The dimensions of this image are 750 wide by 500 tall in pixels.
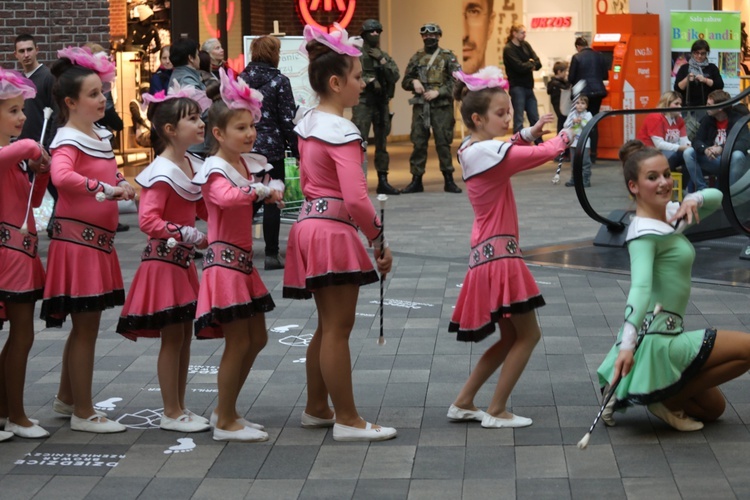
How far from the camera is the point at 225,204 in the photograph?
5.11 m

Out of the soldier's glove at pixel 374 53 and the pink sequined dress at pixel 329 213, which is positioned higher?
the soldier's glove at pixel 374 53

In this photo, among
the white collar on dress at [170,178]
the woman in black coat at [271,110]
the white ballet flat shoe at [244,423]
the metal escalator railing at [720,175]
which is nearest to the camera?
the white collar on dress at [170,178]

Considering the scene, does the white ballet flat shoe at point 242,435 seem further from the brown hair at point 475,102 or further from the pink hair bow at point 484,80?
the pink hair bow at point 484,80

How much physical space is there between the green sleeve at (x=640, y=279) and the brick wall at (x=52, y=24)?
9601mm

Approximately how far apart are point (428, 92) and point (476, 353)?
8140 mm

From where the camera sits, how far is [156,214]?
17.3 ft

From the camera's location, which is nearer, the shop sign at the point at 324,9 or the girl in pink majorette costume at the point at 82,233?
the girl in pink majorette costume at the point at 82,233

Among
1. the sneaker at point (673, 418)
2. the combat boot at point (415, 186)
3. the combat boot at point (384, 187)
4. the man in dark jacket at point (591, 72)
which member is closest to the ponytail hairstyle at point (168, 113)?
the sneaker at point (673, 418)

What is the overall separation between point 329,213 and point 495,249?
76 cm

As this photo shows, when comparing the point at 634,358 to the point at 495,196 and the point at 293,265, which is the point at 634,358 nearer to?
the point at 495,196

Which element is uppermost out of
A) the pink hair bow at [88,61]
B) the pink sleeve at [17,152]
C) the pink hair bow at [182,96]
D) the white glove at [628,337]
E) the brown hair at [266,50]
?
the brown hair at [266,50]

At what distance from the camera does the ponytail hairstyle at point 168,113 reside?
543cm

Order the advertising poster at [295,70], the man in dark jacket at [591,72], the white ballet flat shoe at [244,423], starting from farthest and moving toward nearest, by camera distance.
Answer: the man in dark jacket at [591,72]
the advertising poster at [295,70]
the white ballet flat shoe at [244,423]

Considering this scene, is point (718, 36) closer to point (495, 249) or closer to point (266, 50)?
point (266, 50)
